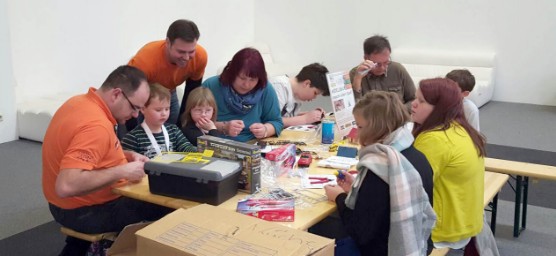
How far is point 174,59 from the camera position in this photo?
350cm

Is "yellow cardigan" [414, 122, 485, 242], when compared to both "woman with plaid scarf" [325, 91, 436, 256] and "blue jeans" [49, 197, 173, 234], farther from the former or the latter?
"blue jeans" [49, 197, 173, 234]

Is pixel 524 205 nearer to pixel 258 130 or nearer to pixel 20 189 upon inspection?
pixel 258 130

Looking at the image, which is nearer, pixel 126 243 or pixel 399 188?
pixel 399 188

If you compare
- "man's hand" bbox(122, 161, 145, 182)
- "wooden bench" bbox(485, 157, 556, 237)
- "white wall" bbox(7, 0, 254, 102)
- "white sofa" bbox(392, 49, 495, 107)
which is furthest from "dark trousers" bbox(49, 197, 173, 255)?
Answer: "white sofa" bbox(392, 49, 495, 107)

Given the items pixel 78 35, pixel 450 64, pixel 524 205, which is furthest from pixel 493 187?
pixel 450 64

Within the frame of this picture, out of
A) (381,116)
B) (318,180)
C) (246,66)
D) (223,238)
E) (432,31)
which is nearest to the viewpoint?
(223,238)

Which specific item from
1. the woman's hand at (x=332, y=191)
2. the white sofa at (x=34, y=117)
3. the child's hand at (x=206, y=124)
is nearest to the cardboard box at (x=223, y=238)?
the woman's hand at (x=332, y=191)

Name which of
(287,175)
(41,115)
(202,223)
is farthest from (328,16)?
(202,223)

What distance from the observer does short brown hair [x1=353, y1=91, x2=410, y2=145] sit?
218 centimetres

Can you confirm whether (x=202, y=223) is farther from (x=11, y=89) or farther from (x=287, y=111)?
(x=11, y=89)

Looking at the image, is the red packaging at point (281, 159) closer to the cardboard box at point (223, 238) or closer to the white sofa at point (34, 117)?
the cardboard box at point (223, 238)

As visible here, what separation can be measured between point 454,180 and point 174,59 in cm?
187

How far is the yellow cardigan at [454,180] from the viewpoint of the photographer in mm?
2451

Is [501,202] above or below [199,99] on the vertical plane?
below
